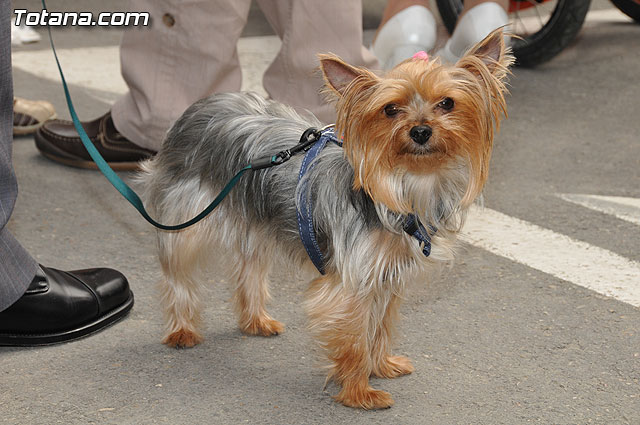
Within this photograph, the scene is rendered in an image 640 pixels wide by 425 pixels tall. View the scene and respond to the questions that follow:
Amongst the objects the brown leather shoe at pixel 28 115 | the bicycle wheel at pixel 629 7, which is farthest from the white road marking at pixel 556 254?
→ the bicycle wheel at pixel 629 7

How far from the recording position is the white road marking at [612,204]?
439cm

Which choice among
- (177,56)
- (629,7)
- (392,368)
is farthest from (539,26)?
(392,368)

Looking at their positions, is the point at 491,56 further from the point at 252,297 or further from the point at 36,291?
the point at 36,291

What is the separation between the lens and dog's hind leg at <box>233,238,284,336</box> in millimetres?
3354

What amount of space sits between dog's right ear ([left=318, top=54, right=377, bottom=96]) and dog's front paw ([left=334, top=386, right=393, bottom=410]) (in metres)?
0.98

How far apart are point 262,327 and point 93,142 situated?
6.56 feet

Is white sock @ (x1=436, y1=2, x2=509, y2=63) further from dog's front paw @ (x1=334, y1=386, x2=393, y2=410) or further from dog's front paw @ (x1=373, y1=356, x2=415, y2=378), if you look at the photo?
dog's front paw @ (x1=334, y1=386, x2=393, y2=410)

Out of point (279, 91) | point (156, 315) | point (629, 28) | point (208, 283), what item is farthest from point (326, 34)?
point (629, 28)

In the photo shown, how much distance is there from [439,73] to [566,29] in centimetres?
424

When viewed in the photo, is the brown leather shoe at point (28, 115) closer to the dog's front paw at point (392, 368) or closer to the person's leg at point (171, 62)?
the person's leg at point (171, 62)

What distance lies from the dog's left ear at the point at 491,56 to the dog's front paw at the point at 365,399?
1.09 metres

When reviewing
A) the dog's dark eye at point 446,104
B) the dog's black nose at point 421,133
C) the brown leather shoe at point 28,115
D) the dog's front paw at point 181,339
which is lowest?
the brown leather shoe at point 28,115

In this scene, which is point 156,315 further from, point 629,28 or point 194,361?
point 629,28

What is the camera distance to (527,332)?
3350 mm
